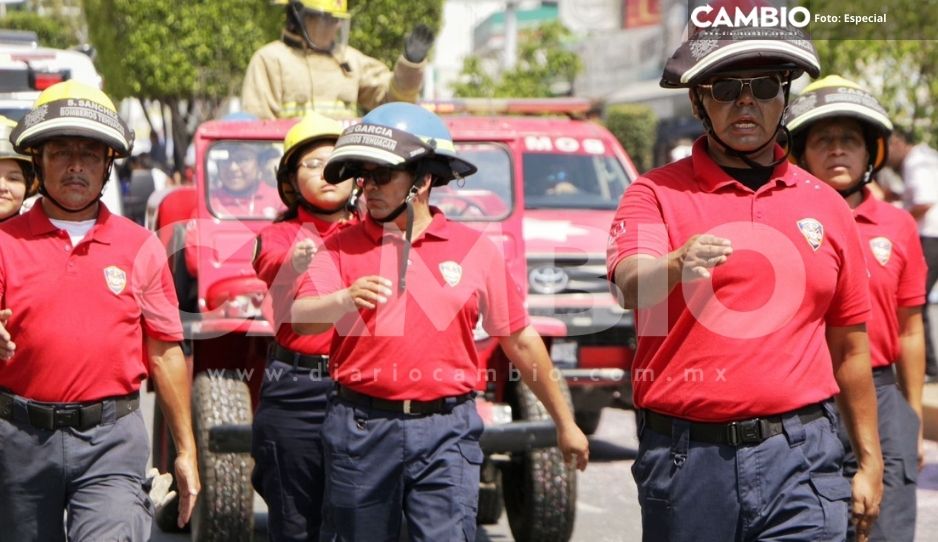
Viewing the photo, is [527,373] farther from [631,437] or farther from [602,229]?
[631,437]

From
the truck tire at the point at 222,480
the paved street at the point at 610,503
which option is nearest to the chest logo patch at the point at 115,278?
the truck tire at the point at 222,480

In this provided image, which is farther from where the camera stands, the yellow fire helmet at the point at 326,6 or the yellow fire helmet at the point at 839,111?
the yellow fire helmet at the point at 326,6

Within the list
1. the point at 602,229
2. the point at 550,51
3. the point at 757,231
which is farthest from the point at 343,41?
the point at 550,51

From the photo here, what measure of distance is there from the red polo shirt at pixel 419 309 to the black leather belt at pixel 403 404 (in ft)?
0.08

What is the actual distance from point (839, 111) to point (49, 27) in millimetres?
51978

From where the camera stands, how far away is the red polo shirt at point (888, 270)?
582cm

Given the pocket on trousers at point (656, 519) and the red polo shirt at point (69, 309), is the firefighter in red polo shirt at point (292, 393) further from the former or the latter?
the pocket on trousers at point (656, 519)

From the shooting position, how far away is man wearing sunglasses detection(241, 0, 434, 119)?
9516 millimetres

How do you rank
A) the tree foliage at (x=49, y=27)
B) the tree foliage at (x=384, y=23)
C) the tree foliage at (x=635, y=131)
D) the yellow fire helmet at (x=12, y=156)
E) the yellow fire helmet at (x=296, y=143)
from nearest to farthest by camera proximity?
the yellow fire helmet at (x=12, y=156) < the yellow fire helmet at (x=296, y=143) < the tree foliage at (x=384, y=23) < the tree foliage at (x=635, y=131) < the tree foliage at (x=49, y=27)

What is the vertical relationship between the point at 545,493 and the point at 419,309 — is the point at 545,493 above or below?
below

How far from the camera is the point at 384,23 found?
23.5 m

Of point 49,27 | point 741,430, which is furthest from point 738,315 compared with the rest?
point 49,27

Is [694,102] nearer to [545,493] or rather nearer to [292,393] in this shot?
[292,393]

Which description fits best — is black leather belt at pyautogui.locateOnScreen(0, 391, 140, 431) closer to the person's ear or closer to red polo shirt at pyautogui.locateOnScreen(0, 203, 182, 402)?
red polo shirt at pyautogui.locateOnScreen(0, 203, 182, 402)
